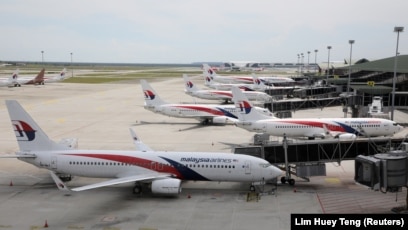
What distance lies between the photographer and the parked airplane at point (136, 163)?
3350 cm

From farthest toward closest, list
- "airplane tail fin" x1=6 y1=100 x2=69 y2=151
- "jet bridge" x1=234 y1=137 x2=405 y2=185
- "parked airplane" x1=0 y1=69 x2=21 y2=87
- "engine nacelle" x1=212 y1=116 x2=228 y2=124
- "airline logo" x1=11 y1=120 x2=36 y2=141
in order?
"parked airplane" x1=0 y1=69 x2=21 y2=87 → "engine nacelle" x1=212 y1=116 x2=228 y2=124 → "jet bridge" x1=234 y1=137 x2=405 y2=185 → "airline logo" x1=11 y1=120 x2=36 y2=141 → "airplane tail fin" x1=6 y1=100 x2=69 y2=151

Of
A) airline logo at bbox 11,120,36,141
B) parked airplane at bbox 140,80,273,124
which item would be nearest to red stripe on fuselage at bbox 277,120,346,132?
parked airplane at bbox 140,80,273,124

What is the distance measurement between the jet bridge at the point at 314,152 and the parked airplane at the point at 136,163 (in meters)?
2.43

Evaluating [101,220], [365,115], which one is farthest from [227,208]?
[365,115]

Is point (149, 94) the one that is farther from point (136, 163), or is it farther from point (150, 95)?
point (136, 163)

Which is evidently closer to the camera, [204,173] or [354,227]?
[354,227]

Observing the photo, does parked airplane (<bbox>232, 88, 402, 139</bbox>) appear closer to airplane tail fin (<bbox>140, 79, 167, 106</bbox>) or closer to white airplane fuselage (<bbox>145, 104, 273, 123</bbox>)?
white airplane fuselage (<bbox>145, 104, 273, 123</bbox>)

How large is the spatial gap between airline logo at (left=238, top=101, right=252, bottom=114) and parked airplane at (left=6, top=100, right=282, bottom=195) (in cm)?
1896

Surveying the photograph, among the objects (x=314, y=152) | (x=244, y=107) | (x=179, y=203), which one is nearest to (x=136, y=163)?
(x=179, y=203)

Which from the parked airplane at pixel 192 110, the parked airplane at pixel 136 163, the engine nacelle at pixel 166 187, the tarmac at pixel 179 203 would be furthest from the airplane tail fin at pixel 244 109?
the engine nacelle at pixel 166 187

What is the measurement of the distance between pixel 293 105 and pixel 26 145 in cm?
5389

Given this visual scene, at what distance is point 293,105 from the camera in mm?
78188

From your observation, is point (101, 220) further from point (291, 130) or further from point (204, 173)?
point (291, 130)

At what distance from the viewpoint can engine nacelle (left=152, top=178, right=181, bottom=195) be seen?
31.7 meters
